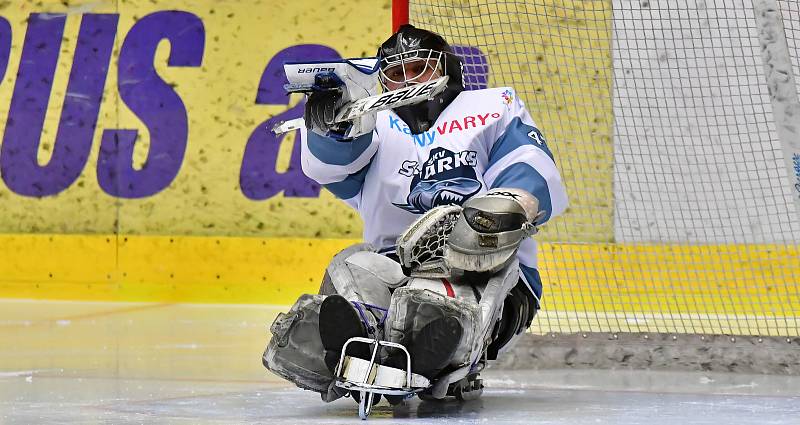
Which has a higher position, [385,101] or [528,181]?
[385,101]

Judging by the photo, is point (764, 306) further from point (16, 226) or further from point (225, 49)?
point (16, 226)

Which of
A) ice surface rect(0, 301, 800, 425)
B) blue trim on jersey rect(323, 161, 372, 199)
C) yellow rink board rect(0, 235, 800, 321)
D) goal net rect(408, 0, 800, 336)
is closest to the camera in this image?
ice surface rect(0, 301, 800, 425)

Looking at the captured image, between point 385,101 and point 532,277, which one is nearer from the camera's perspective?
point 385,101

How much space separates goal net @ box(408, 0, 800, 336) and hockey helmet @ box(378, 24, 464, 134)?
7.86 feet

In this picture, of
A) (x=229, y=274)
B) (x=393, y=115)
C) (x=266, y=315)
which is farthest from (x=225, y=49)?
(x=393, y=115)

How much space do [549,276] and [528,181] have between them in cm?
314

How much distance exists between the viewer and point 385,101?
3.08 meters

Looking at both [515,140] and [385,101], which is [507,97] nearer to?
[515,140]

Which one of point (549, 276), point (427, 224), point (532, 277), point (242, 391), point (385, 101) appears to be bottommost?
point (549, 276)

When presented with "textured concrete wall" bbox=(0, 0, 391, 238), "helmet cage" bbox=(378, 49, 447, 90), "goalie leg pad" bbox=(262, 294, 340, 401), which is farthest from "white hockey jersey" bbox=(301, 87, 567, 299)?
"textured concrete wall" bbox=(0, 0, 391, 238)

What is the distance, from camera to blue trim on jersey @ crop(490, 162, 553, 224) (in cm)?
325

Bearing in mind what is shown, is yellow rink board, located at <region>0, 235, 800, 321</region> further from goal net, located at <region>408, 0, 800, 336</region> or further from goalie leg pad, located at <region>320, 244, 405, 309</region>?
goalie leg pad, located at <region>320, 244, 405, 309</region>

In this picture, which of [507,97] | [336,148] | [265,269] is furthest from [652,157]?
[336,148]

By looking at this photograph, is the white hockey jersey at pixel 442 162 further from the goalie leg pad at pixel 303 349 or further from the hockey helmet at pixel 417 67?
the goalie leg pad at pixel 303 349
